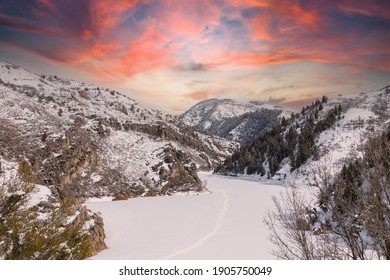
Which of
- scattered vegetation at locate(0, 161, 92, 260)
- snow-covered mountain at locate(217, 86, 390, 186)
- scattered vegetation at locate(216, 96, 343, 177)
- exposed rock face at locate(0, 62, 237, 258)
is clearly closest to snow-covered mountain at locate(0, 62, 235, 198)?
A: exposed rock face at locate(0, 62, 237, 258)

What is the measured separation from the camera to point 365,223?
→ 666 centimetres

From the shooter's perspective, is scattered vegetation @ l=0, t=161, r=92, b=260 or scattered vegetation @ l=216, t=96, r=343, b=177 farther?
scattered vegetation @ l=216, t=96, r=343, b=177

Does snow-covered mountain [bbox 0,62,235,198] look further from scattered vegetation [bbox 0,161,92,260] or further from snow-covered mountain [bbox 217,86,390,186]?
snow-covered mountain [bbox 217,86,390,186]

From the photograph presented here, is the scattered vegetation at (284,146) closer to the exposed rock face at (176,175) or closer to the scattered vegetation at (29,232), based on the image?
the exposed rock face at (176,175)

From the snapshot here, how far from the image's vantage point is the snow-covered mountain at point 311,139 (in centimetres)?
5978

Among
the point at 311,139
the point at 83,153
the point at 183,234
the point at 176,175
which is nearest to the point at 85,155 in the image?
the point at 83,153

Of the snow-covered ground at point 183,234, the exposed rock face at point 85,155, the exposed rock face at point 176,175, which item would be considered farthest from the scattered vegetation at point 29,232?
the exposed rock face at point 176,175

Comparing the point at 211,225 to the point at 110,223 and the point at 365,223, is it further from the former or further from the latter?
the point at 365,223

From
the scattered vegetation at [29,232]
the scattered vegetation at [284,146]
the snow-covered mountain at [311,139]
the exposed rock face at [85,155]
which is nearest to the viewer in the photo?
the scattered vegetation at [29,232]

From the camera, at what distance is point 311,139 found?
67.1 metres

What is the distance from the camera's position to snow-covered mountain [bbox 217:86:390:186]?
59.8 m

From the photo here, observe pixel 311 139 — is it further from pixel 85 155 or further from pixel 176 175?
pixel 85 155

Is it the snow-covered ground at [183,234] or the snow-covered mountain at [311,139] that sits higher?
the snow-covered mountain at [311,139]
